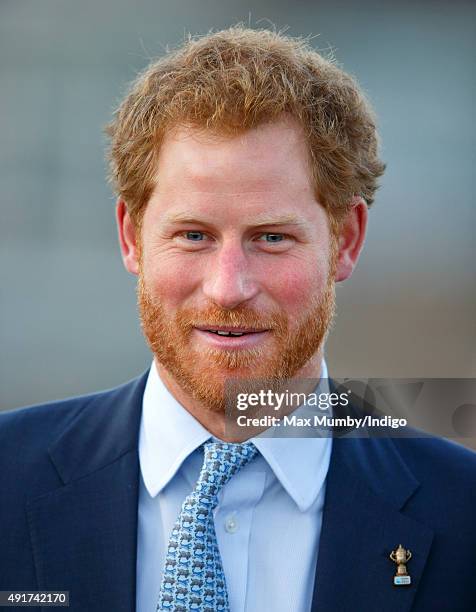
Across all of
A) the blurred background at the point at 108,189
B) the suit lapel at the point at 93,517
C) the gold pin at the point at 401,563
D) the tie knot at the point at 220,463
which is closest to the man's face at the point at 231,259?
the tie knot at the point at 220,463

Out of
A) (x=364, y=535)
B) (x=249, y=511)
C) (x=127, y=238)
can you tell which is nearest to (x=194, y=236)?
(x=127, y=238)

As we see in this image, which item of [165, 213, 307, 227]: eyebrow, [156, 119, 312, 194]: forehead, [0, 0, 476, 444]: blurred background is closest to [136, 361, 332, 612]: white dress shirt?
[165, 213, 307, 227]: eyebrow

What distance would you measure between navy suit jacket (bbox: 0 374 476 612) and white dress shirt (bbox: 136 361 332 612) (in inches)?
1.7

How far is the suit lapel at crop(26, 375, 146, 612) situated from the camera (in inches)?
75.4

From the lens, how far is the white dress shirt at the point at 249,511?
195 cm

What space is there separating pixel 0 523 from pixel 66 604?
0.90 feet

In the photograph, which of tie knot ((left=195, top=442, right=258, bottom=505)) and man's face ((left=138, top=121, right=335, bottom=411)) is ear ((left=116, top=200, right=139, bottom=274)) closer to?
man's face ((left=138, top=121, right=335, bottom=411))

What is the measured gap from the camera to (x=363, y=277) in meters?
5.79

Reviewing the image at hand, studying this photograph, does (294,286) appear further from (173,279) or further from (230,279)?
(173,279)

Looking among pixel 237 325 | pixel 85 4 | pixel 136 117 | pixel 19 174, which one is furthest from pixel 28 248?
pixel 237 325

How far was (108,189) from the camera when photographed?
673cm

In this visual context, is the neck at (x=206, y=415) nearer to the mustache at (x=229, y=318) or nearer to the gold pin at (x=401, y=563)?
the mustache at (x=229, y=318)

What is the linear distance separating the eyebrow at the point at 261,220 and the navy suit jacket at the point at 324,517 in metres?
0.54

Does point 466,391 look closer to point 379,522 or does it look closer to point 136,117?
point 379,522
